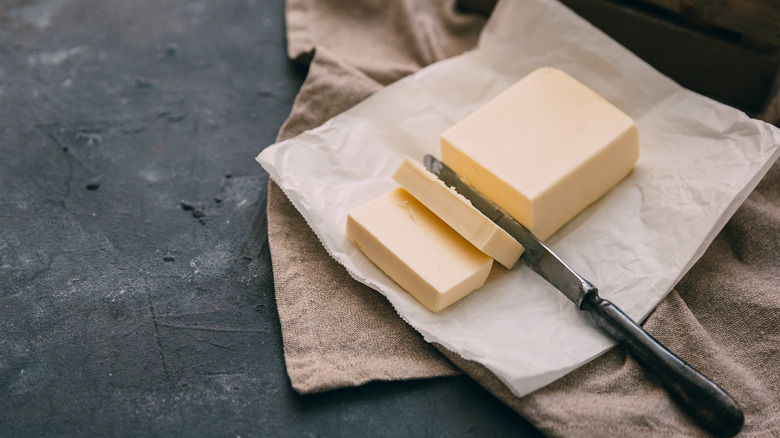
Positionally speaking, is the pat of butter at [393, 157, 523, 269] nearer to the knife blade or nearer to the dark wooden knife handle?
the knife blade

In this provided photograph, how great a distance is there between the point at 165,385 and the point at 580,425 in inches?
36.5

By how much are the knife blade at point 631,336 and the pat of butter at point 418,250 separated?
0.45ft

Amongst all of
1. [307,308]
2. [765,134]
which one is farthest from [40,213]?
[765,134]

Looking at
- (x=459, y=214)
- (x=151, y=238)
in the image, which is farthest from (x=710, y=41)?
(x=151, y=238)

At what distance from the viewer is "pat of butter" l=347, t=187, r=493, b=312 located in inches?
64.2

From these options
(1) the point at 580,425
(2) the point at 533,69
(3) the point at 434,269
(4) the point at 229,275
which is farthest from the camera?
(2) the point at 533,69

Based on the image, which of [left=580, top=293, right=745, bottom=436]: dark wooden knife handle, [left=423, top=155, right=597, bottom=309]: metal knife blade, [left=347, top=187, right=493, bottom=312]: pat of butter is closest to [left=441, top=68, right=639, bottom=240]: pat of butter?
[left=423, top=155, right=597, bottom=309]: metal knife blade

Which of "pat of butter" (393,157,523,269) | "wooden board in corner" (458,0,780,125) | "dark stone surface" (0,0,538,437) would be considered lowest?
"dark stone surface" (0,0,538,437)

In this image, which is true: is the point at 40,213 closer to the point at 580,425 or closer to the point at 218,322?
the point at 218,322

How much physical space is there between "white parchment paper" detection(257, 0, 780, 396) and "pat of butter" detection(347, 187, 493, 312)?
5 centimetres

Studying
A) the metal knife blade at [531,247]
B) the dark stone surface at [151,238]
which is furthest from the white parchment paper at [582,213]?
the dark stone surface at [151,238]

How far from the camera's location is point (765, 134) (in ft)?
6.04

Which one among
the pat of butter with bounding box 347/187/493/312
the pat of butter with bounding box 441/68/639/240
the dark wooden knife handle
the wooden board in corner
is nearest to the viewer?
the dark wooden knife handle

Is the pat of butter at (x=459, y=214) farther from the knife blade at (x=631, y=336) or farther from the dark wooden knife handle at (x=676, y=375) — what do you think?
the dark wooden knife handle at (x=676, y=375)
